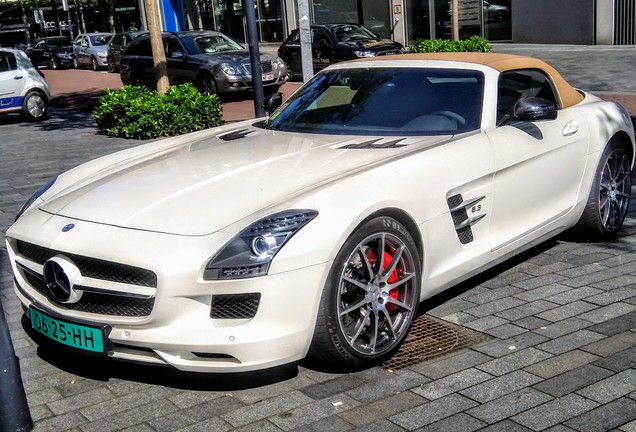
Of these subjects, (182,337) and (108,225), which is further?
(108,225)

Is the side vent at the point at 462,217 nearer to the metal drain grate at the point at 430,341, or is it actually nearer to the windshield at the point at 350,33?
the metal drain grate at the point at 430,341

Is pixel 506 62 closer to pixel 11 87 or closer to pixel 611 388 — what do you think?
pixel 611 388

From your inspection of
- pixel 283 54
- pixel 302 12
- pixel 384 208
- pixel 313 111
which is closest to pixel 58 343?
pixel 384 208

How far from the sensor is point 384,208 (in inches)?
174

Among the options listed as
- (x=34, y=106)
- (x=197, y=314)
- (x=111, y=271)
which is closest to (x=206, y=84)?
(x=34, y=106)

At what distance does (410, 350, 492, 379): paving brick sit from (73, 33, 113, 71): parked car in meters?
31.0

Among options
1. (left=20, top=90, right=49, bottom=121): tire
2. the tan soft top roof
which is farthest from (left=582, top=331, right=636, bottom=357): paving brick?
(left=20, top=90, right=49, bottom=121): tire

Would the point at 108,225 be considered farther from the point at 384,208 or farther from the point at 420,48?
the point at 420,48

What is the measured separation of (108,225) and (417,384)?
168 centimetres

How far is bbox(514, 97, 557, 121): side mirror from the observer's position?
5461 mm

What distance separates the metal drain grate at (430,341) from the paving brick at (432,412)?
1.60ft

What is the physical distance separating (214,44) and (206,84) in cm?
172

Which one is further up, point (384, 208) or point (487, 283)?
point (384, 208)

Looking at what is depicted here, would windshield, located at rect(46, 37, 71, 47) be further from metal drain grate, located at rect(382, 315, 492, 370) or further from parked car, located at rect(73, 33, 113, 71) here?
metal drain grate, located at rect(382, 315, 492, 370)
